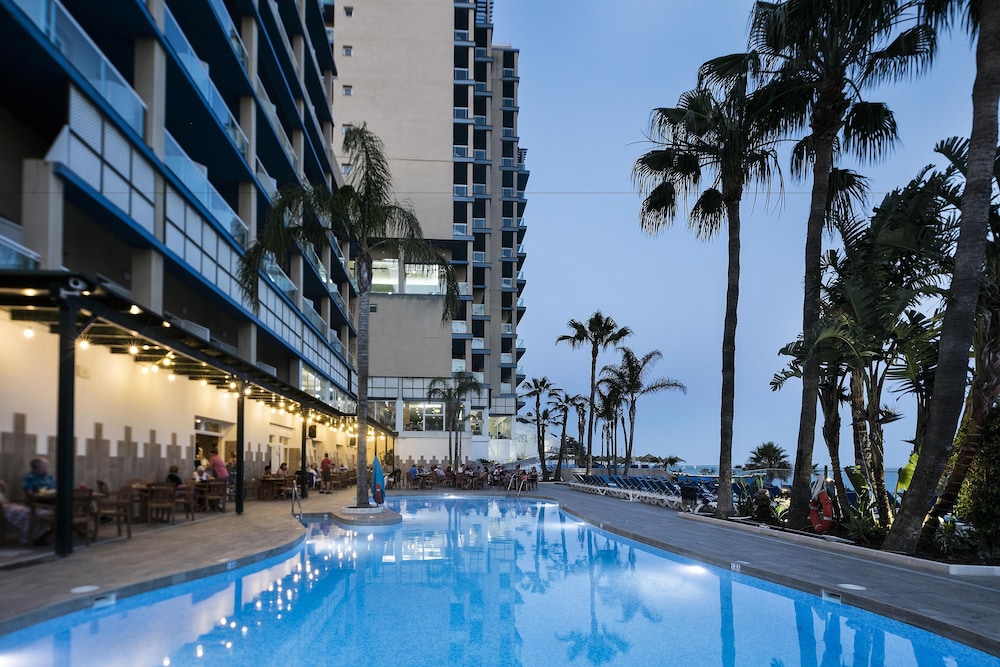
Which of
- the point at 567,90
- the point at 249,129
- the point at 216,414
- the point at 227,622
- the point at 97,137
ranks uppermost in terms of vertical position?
the point at 567,90

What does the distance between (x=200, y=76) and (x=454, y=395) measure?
1271 inches

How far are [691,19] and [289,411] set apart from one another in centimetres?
17122

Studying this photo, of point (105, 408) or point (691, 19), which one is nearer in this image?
point (105, 408)

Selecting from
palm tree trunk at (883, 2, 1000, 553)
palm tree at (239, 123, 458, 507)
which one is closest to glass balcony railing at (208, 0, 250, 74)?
palm tree at (239, 123, 458, 507)

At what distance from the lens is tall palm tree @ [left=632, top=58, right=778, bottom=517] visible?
16.2 m

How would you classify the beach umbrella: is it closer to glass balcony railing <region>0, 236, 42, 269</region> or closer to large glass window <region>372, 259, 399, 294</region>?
glass balcony railing <region>0, 236, 42, 269</region>

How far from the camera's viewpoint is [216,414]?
21.2 metres

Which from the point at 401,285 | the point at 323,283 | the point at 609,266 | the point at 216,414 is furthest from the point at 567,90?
the point at 216,414

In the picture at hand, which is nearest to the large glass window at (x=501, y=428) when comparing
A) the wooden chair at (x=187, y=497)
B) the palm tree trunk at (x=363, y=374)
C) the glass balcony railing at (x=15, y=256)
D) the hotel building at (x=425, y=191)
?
the hotel building at (x=425, y=191)

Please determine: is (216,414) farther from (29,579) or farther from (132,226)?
(29,579)

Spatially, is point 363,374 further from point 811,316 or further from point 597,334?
point 597,334

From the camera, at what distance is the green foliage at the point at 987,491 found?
1017 cm

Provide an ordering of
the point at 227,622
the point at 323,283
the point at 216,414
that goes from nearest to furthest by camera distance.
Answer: the point at 227,622
the point at 216,414
the point at 323,283

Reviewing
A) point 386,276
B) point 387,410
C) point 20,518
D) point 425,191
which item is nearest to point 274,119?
point 20,518
